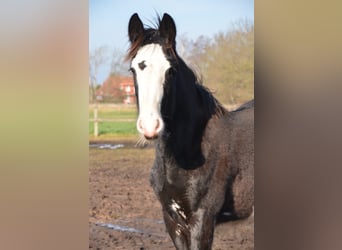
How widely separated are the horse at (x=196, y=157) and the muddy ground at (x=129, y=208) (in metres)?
0.05

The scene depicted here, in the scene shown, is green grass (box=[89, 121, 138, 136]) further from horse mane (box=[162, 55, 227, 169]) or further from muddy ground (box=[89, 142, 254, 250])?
horse mane (box=[162, 55, 227, 169])

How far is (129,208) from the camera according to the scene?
268 centimetres

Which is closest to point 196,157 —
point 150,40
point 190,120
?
point 190,120

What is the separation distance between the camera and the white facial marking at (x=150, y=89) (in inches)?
97.6

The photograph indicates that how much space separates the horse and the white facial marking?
70mm

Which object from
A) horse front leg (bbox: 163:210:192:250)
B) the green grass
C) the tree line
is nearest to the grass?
the green grass

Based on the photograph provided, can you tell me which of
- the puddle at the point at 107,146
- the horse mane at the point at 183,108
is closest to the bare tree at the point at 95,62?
the horse mane at the point at 183,108

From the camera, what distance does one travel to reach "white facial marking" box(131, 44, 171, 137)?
2479 mm

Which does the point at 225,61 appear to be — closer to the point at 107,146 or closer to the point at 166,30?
the point at 166,30

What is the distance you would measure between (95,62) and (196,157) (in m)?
0.76
